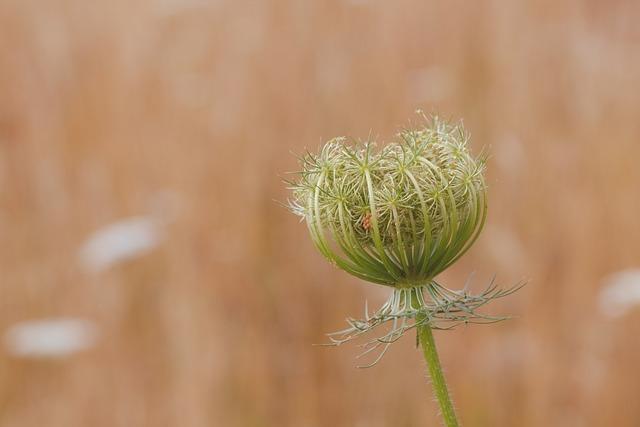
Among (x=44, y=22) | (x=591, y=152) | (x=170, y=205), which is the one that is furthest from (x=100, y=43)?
(x=591, y=152)


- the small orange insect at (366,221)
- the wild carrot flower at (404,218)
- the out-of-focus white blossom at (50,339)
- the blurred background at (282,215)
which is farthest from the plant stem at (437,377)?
the out-of-focus white blossom at (50,339)

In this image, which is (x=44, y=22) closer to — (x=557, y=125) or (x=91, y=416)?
(x=91, y=416)

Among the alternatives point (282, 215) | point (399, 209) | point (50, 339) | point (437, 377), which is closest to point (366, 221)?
point (399, 209)

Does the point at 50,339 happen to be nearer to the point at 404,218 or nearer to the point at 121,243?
the point at 121,243

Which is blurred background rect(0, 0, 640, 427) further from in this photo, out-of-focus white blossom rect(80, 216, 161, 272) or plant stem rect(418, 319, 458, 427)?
plant stem rect(418, 319, 458, 427)

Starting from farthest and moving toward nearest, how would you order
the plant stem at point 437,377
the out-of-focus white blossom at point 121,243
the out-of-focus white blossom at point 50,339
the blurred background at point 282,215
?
the blurred background at point 282,215 < the out-of-focus white blossom at point 121,243 < the out-of-focus white blossom at point 50,339 < the plant stem at point 437,377

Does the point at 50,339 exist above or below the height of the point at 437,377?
above

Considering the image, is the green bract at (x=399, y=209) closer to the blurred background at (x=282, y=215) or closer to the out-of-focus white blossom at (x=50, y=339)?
the blurred background at (x=282, y=215)
